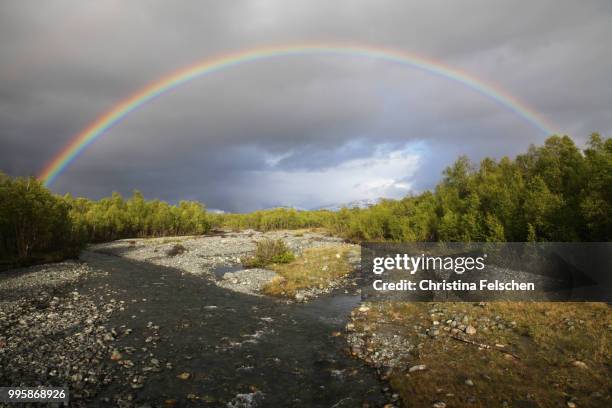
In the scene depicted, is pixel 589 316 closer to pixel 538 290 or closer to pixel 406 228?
pixel 538 290

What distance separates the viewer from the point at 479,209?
4153 cm

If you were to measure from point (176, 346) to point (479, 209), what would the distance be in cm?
3793

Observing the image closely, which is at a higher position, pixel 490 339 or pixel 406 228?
pixel 406 228

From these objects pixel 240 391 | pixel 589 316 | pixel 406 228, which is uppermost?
pixel 406 228

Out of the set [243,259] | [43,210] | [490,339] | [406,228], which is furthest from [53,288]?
[406,228]

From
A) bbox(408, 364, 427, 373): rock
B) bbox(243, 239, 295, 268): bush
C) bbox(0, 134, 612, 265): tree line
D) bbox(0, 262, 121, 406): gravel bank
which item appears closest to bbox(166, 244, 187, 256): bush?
bbox(0, 134, 612, 265): tree line

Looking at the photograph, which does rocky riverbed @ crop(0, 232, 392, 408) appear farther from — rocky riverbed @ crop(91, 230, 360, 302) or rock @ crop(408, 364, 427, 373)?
rocky riverbed @ crop(91, 230, 360, 302)

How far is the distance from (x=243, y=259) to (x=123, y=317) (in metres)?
26.0

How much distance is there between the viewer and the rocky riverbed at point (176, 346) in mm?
12430

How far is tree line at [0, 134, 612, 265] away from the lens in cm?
2447

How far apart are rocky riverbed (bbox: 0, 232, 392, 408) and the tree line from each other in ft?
32.2

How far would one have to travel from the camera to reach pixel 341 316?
74.9 ft

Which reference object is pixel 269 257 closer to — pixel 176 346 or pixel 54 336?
pixel 176 346

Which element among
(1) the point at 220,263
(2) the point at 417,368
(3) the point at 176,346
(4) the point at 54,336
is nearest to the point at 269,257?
(1) the point at 220,263
